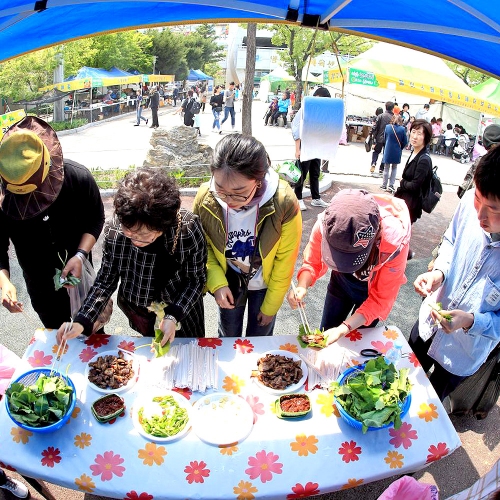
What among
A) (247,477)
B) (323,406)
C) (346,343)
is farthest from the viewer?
(346,343)

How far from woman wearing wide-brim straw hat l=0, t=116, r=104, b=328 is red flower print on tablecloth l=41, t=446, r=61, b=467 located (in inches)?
33.6

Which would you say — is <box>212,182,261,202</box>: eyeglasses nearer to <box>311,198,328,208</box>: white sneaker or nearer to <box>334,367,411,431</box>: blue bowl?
<box>334,367,411,431</box>: blue bowl

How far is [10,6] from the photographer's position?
1.70 m

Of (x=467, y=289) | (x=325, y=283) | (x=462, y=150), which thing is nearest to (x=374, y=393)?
(x=467, y=289)

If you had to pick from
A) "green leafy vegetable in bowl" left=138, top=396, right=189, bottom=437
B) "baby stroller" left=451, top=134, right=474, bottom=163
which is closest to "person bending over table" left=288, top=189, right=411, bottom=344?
"green leafy vegetable in bowl" left=138, top=396, right=189, bottom=437

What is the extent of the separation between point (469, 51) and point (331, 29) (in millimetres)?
746

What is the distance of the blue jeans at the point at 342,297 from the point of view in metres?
2.32

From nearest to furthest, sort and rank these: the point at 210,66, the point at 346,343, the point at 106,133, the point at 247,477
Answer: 1. the point at 247,477
2. the point at 346,343
3. the point at 106,133
4. the point at 210,66

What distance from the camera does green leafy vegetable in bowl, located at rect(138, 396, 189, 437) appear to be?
1.68m

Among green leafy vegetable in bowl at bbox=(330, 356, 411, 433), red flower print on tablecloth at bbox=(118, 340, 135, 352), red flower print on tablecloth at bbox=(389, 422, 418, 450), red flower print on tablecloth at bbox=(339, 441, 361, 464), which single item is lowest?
red flower print on tablecloth at bbox=(118, 340, 135, 352)

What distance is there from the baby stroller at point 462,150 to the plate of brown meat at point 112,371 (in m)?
13.9

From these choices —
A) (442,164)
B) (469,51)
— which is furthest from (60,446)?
(442,164)

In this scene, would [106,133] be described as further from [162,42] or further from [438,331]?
[162,42]

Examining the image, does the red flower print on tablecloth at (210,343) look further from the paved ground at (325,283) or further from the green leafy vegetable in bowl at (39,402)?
the paved ground at (325,283)
